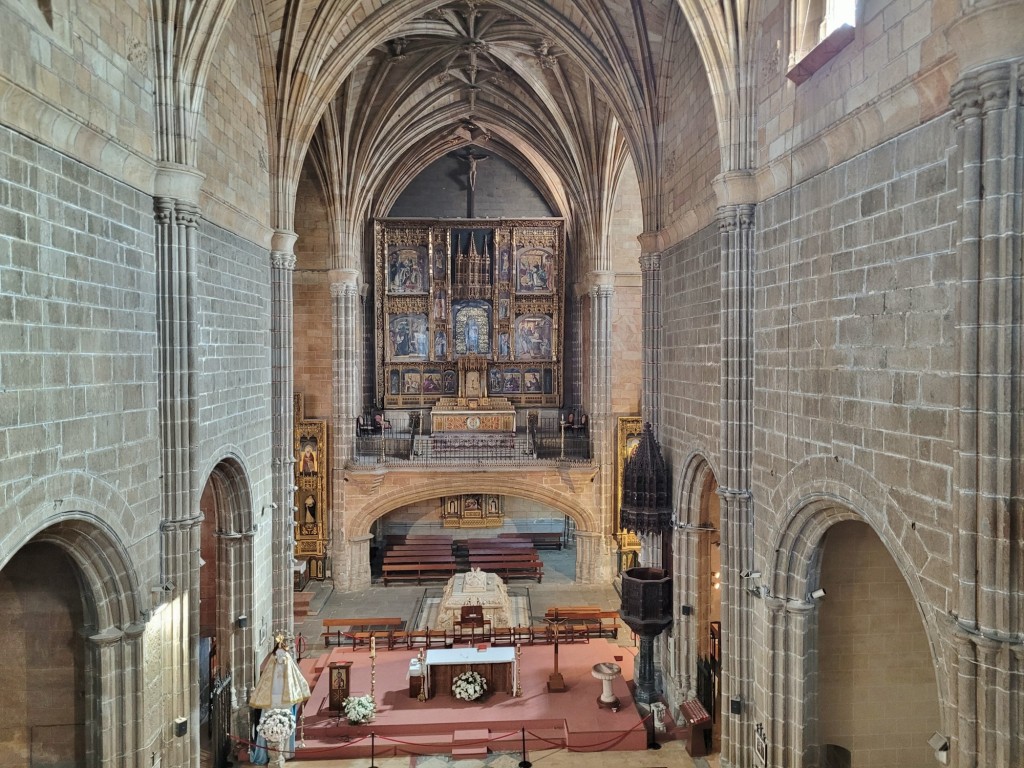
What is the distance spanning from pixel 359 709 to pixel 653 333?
875cm

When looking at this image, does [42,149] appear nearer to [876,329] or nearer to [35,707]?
[35,707]

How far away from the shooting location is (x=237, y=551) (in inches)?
488

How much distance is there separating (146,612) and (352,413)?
1326 cm

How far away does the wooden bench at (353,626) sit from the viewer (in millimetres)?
16766

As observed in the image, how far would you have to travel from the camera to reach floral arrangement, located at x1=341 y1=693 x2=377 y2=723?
1208 centimetres

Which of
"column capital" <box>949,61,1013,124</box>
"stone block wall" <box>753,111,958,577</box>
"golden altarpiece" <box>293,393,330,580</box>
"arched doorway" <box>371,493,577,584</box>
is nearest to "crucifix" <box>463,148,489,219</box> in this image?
"golden altarpiece" <box>293,393,330,580</box>

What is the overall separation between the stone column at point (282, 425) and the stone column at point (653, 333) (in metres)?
7.08

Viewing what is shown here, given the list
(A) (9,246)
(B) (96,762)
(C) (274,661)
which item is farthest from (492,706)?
(A) (9,246)

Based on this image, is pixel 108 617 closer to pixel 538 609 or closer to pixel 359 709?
pixel 359 709

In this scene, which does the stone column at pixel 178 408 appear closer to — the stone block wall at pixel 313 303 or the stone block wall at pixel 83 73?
the stone block wall at pixel 83 73

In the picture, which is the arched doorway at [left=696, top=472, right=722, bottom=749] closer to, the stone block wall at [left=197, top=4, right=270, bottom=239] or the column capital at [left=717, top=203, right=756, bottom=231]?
the column capital at [left=717, top=203, right=756, bottom=231]

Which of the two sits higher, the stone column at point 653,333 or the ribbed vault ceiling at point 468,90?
the ribbed vault ceiling at point 468,90

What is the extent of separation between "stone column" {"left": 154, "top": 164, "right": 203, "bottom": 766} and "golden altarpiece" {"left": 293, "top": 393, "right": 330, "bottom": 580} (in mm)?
11752

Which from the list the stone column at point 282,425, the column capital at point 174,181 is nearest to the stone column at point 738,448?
the column capital at point 174,181
